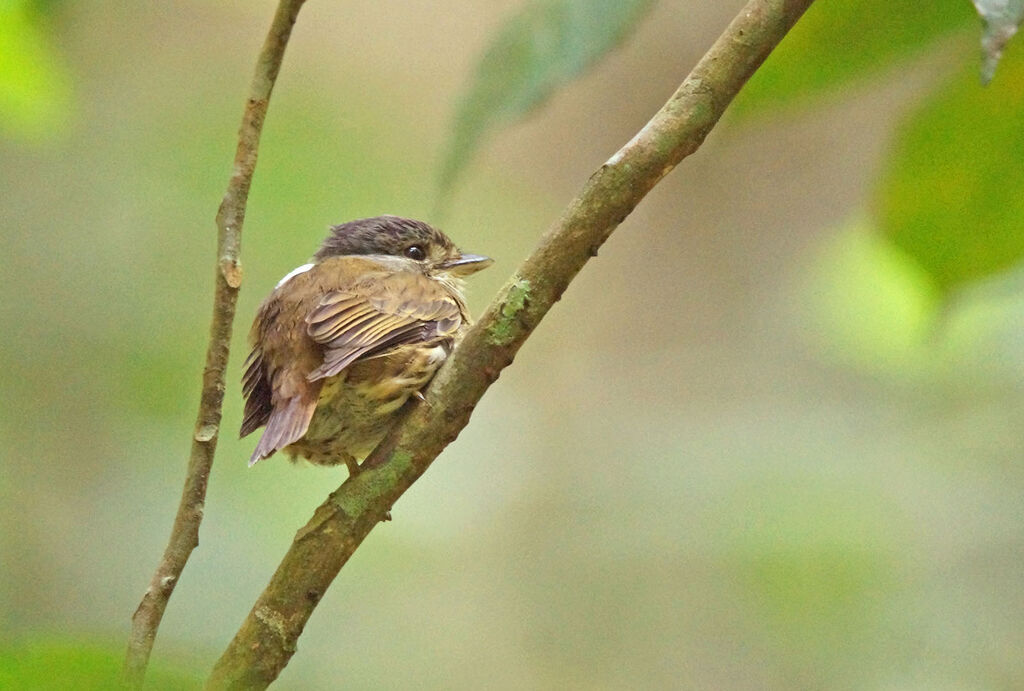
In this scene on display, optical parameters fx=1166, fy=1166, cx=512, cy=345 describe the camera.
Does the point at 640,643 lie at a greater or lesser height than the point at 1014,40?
lesser

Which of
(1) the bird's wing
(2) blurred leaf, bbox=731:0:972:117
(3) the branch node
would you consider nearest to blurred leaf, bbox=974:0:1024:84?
(2) blurred leaf, bbox=731:0:972:117

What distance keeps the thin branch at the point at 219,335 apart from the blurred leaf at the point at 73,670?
1.16 meters

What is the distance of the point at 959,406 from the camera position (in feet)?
11.9

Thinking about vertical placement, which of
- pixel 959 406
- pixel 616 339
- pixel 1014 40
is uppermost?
pixel 616 339

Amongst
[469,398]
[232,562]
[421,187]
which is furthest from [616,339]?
[469,398]

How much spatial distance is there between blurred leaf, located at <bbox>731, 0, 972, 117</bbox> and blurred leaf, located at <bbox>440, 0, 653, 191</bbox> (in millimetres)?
298

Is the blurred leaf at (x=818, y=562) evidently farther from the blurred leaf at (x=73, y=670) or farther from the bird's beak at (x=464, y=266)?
the blurred leaf at (x=73, y=670)

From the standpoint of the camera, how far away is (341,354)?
2555 millimetres

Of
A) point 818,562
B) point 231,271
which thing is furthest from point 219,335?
point 818,562

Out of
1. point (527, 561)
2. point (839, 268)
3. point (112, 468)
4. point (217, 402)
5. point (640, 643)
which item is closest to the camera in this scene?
point (217, 402)

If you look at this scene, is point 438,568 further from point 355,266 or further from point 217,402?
point 217,402

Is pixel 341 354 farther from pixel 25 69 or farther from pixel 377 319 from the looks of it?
pixel 25 69

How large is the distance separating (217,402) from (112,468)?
2589 mm

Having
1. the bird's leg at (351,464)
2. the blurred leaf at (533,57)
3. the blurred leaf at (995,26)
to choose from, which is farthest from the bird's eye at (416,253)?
the blurred leaf at (995,26)
